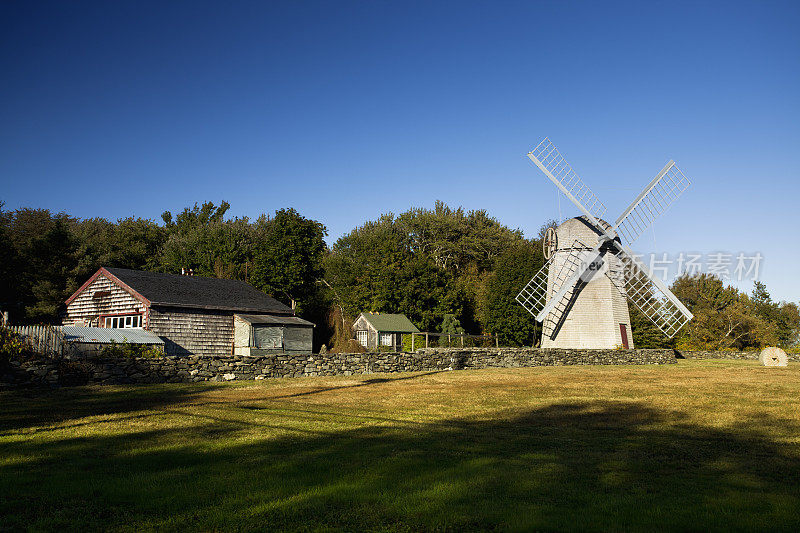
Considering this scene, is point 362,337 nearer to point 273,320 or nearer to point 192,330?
point 273,320

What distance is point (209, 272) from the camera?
59312mm

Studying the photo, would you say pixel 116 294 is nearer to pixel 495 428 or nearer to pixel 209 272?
pixel 209 272

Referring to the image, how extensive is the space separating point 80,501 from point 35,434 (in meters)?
5.78

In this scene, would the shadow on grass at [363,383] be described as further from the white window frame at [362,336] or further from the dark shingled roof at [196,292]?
the white window frame at [362,336]

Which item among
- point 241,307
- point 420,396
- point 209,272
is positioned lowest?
point 420,396

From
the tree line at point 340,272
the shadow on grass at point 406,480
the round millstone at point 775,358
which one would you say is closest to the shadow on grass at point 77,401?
the shadow on grass at point 406,480

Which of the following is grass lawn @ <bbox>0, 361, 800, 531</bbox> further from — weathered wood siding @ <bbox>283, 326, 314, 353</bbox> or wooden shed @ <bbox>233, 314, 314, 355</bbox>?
weathered wood siding @ <bbox>283, 326, 314, 353</bbox>

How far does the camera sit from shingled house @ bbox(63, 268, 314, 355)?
33.7 meters

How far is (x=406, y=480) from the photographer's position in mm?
8023

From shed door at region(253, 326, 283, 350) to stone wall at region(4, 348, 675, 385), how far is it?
9821mm

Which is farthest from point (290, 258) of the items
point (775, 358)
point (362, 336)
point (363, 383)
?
point (775, 358)

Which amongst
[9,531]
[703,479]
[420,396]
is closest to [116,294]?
[420,396]

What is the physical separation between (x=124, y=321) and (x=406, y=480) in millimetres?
31881

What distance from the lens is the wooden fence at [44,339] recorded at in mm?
22083
